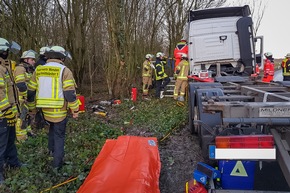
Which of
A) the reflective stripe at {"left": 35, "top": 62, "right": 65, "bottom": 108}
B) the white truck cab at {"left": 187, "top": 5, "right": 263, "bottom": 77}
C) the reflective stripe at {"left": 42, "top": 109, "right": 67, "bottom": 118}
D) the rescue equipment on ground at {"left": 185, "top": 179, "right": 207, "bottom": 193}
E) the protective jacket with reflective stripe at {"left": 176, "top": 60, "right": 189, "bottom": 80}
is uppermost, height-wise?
the white truck cab at {"left": 187, "top": 5, "right": 263, "bottom": 77}

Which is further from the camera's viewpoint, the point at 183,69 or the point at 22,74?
the point at 183,69

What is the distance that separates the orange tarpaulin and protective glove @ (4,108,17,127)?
4.73ft

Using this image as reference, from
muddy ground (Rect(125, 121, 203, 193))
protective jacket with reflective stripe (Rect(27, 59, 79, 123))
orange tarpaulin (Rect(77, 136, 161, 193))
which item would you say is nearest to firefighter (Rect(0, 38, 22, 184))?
protective jacket with reflective stripe (Rect(27, 59, 79, 123))

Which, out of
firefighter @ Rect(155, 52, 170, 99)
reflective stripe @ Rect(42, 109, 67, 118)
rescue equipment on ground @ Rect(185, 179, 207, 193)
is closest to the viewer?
rescue equipment on ground @ Rect(185, 179, 207, 193)

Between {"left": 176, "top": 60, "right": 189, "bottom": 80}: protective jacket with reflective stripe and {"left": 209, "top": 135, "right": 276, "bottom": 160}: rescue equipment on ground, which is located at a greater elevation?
{"left": 176, "top": 60, "right": 189, "bottom": 80}: protective jacket with reflective stripe

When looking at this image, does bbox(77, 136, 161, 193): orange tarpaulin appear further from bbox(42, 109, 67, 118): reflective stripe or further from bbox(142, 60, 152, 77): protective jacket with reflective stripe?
bbox(142, 60, 152, 77): protective jacket with reflective stripe

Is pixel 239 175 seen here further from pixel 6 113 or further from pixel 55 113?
pixel 6 113

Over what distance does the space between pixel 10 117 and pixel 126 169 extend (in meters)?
1.98

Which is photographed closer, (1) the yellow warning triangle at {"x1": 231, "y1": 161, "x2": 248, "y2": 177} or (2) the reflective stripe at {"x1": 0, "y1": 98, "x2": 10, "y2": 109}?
(1) the yellow warning triangle at {"x1": 231, "y1": 161, "x2": 248, "y2": 177}

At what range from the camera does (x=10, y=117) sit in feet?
13.5

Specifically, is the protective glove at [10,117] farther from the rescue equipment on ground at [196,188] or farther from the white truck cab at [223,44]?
the white truck cab at [223,44]

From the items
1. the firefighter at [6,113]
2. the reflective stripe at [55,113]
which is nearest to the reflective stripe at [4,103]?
the firefighter at [6,113]

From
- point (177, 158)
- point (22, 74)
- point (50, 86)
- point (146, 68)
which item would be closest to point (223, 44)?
point (177, 158)

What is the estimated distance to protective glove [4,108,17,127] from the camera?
4012 millimetres
